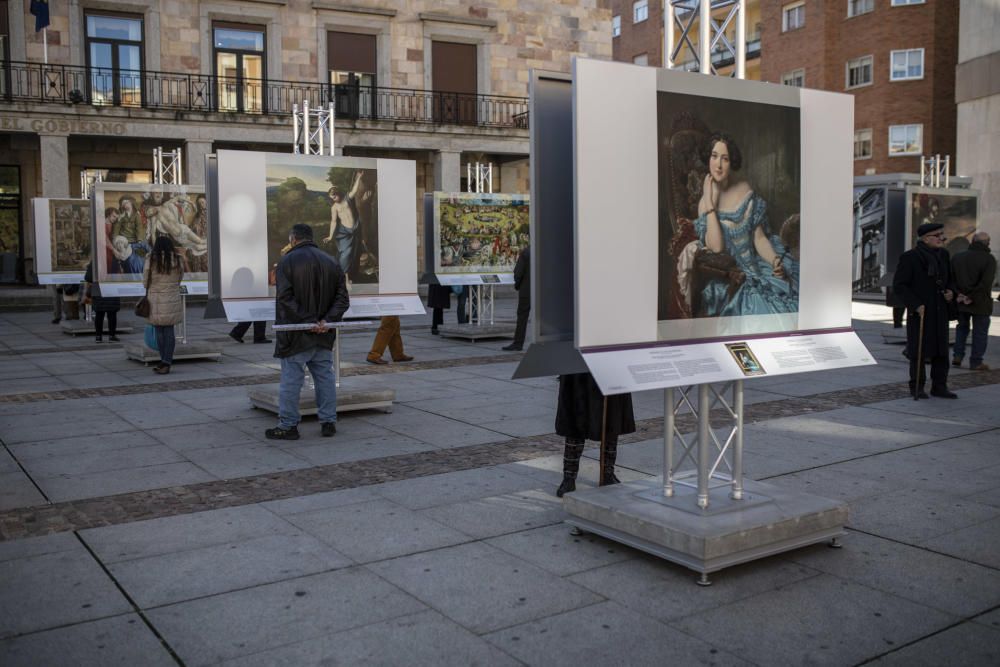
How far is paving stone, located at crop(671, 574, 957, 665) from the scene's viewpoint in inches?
151

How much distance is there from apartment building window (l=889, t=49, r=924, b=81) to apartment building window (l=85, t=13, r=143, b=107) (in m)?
27.5

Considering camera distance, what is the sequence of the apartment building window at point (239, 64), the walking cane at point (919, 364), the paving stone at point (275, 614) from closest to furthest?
1. the paving stone at point (275, 614)
2. the walking cane at point (919, 364)
3. the apartment building window at point (239, 64)

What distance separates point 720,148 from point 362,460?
370cm

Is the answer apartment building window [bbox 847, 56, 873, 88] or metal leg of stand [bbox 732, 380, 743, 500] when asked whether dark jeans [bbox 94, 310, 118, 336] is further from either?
apartment building window [bbox 847, 56, 873, 88]

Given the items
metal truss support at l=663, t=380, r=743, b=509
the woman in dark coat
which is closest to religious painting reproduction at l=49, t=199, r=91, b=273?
the woman in dark coat

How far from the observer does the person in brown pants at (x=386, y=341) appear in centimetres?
1284

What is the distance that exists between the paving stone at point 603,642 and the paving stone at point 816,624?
119mm

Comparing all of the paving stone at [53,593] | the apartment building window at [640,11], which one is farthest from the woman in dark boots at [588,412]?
the apartment building window at [640,11]

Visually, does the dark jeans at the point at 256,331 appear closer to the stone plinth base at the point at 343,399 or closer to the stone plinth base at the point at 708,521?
the stone plinth base at the point at 343,399

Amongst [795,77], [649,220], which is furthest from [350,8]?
[649,220]

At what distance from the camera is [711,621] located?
4.14 m

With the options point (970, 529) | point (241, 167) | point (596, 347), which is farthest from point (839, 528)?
point (241, 167)

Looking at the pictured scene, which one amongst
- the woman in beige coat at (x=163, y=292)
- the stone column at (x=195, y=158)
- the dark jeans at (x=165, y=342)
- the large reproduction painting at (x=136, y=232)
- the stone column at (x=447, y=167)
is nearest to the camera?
the woman in beige coat at (x=163, y=292)

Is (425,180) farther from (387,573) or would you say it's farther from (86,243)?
(387,573)
